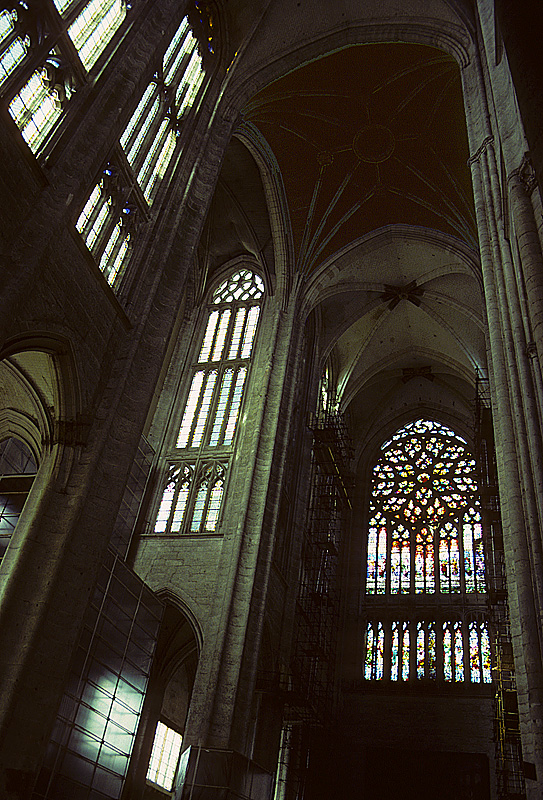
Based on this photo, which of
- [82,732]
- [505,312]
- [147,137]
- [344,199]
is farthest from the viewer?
[344,199]

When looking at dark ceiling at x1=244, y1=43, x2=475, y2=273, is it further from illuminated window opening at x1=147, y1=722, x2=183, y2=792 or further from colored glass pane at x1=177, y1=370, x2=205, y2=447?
illuminated window opening at x1=147, y1=722, x2=183, y2=792

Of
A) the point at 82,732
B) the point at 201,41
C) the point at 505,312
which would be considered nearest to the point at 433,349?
the point at 201,41

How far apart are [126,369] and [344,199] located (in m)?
10.4

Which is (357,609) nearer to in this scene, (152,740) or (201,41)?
(152,740)

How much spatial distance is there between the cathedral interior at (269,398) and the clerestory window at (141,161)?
6 centimetres

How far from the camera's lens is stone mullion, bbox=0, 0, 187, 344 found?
7.10 meters

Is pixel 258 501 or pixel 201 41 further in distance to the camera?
pixel 258 501

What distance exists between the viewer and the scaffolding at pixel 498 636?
498 inches

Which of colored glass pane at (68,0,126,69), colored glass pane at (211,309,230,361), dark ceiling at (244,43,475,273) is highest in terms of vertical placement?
dark ceiling at (244,43,475,273)

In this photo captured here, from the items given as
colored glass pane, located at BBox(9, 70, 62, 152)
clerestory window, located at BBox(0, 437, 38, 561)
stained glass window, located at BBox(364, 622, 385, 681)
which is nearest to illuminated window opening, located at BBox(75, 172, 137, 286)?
colored glass pane, located at BBox(9, 70, 62, 152)

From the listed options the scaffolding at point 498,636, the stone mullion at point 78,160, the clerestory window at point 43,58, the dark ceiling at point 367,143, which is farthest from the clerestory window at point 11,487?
the dark ceiling at point 367,143

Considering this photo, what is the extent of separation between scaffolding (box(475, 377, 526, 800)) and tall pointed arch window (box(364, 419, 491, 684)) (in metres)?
0.87

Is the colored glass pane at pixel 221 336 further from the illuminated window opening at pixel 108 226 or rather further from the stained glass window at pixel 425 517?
the stained glass window at pixel 425 517

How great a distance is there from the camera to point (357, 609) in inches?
781
